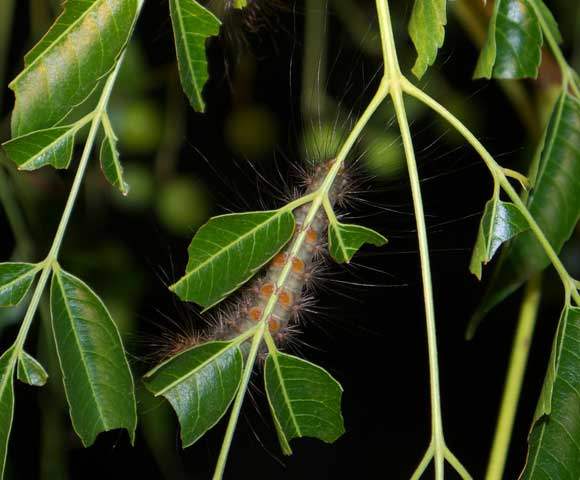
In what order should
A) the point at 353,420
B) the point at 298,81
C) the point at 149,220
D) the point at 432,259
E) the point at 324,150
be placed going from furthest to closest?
the point at 353,420
the point at 432,259
the point at 298,81
the point at 149,220
the point at 324,150

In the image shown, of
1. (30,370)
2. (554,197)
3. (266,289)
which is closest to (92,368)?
(30,370)

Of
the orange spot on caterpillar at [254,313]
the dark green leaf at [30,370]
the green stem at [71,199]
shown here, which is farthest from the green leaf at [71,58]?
the orange spot on caterpillar at [254,313]

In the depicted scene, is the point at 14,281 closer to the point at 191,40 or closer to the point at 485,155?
the point at 191,40

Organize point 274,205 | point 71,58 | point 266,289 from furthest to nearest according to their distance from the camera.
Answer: point 274,205
point 266,289
point 71,58

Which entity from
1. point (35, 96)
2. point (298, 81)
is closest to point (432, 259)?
point (298, 81)

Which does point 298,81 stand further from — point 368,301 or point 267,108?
point 368,301

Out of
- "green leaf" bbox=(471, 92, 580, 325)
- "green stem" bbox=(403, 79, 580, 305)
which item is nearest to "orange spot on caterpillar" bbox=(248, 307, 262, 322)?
"green leaf" bbox=(471, 92, 580, 325)

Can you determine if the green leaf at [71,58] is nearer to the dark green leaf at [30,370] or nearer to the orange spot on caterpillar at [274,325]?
the dark green leaf at [30,370]
